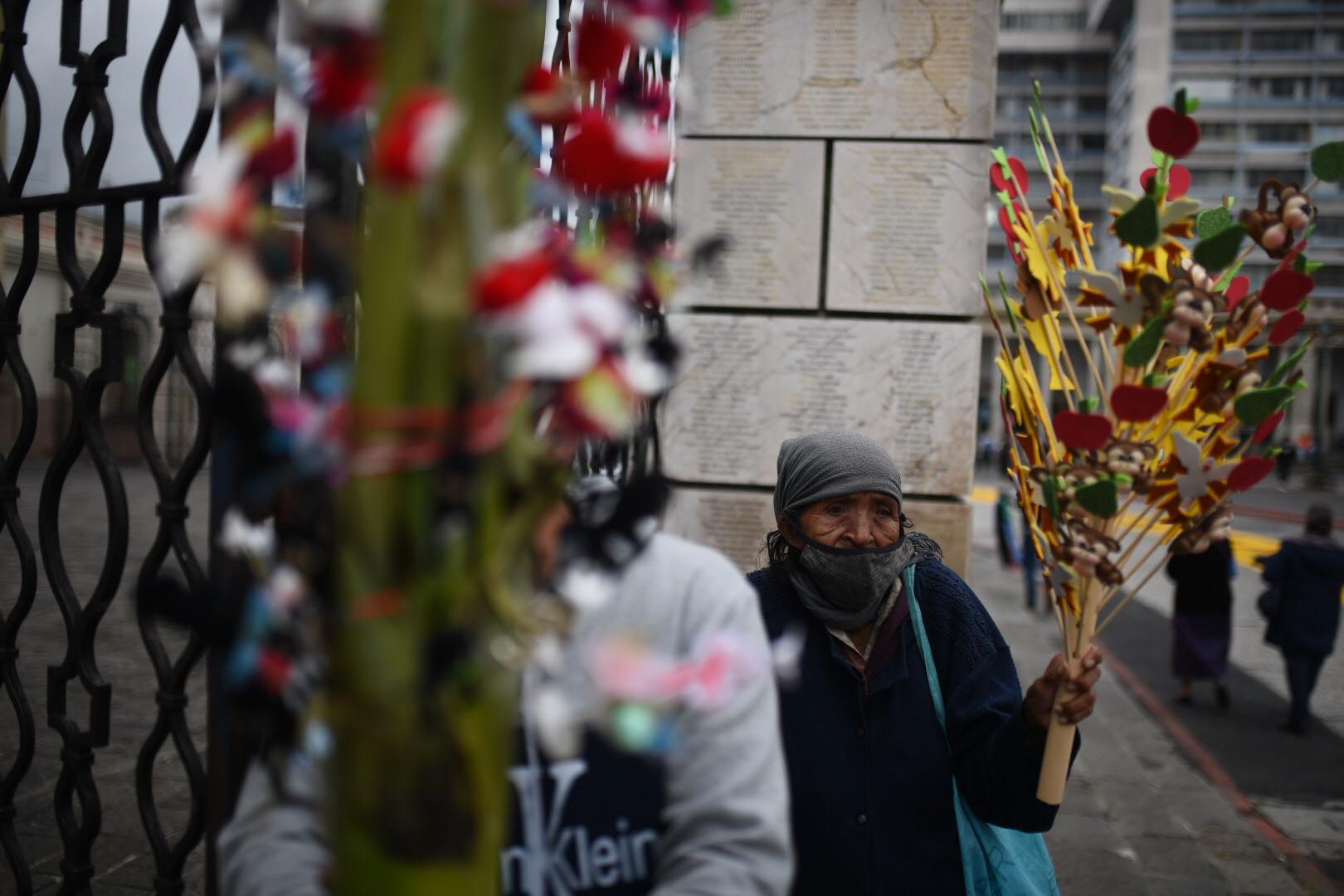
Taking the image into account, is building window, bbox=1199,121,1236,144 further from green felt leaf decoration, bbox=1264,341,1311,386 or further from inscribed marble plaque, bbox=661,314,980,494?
green felt leaf decoration, bbox=1264,341,1311,386

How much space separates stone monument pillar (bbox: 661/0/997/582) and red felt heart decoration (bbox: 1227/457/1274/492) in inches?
72.3

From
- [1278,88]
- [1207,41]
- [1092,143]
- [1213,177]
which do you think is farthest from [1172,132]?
[1092,143]

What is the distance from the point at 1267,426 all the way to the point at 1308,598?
21.8ft

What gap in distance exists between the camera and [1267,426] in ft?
4.51

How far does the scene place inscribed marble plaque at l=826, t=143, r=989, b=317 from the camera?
322 cm

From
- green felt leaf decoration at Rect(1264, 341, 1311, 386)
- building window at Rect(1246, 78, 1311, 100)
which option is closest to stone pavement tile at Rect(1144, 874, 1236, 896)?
green felt leaf decoration at Rect(1264, 341, 1311, 386)

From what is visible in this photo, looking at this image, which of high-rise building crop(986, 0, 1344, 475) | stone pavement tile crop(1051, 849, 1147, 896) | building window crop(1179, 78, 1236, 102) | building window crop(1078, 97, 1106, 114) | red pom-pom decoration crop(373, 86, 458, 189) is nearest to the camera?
red pom-pom decoration crop(373, 86, 458, 189)

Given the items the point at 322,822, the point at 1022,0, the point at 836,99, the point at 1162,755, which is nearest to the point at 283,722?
the point at 322,822

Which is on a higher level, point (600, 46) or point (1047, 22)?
point (1047, 22)

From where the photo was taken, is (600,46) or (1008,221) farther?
(1008,221)

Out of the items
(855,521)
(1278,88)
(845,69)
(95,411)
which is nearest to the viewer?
(95,411)

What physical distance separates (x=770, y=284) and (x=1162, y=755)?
4848mm

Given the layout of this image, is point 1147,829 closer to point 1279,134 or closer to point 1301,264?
point 1301,264

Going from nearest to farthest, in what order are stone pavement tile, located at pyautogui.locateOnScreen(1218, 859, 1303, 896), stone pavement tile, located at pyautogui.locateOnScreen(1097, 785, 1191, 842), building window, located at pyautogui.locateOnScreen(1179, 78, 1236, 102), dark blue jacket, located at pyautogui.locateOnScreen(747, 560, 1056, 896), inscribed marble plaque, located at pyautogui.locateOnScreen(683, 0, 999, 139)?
dark blue jacket, located at pyautogui.locateOnScreen(747, 560, 1056, 896), inscribed marble plaque, located at pyautogui.locateOnScreen(683, 0, 999, 139), stone pavement tile, located at pyautogui.locateOnScreen(1218, 859, 1303, 896), stone pavement tile, located at pyautogui.locateOnScreen(1097, 785, 1191, 842), building window, located at pyautogui.locateOnScreen(1179, 78, 1236, 102)
